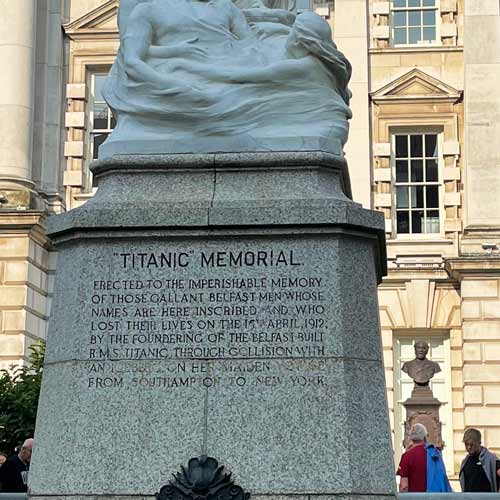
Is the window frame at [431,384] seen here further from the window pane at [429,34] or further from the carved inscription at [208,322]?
the carved inscription at [208,322]

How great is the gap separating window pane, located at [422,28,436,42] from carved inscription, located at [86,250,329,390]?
26178mm

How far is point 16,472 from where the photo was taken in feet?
48.6

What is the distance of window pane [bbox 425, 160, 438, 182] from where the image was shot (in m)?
34.5

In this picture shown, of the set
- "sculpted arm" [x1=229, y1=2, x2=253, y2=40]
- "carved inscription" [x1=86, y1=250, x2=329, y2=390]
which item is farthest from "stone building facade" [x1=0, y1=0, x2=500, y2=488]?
"carved inscription" [x1=86, y1=250, x2=329, y2=390]

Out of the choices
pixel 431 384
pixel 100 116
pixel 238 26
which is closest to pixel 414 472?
pixel 238 26

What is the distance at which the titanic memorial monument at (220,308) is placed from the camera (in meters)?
9.84

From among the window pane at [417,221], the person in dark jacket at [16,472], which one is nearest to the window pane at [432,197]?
the window pane at [417,221]

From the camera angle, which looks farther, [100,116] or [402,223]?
[100,116]

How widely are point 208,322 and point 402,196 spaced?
24.7m

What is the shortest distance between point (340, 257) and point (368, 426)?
1.26 m

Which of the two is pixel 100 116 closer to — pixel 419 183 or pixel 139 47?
pixel 419 183

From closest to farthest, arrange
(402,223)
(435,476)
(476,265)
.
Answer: (435,476), (476,265), (402,223)

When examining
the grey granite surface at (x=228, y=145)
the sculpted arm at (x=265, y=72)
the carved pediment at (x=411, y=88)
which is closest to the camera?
the grey granite surface at (x=228, y=145)

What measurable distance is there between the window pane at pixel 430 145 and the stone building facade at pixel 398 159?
25 millimetres
